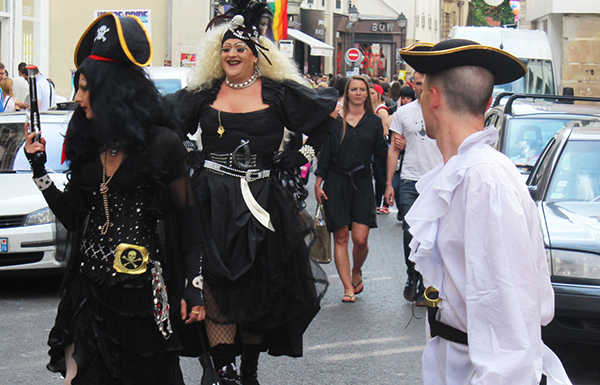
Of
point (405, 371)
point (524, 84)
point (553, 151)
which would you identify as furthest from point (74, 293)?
point (524, 84)

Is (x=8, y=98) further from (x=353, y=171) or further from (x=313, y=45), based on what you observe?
(x=313, y=45)

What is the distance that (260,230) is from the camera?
441 cm

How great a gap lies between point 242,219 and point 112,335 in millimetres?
1302

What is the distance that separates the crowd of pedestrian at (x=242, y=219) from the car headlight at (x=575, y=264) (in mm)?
1463

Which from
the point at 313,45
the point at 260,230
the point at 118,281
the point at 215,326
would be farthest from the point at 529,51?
the point at 313,45

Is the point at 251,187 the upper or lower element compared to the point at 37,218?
upper

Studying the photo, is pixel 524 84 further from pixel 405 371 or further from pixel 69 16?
pixel 69 16

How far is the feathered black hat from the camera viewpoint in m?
4.69

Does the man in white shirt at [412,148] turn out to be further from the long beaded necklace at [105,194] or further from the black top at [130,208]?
the long beaded necklace at [105,194]

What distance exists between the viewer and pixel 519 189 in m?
2.27

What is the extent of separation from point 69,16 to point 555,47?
15718mm

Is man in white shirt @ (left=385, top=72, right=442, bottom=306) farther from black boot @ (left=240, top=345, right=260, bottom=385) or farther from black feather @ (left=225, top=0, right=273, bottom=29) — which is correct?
black boot @ (left=240, top=345, right=260, bottom=385)

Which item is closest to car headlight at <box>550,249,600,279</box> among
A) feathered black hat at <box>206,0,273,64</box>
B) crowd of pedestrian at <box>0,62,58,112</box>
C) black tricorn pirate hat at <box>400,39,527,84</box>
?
feathered black hat at <box>206,0,273,64</box>

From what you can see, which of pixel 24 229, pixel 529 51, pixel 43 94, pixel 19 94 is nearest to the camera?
pixel 24 229
